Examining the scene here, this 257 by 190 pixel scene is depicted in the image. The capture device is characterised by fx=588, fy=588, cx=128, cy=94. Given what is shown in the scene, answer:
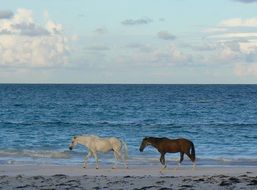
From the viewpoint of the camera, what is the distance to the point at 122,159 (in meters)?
19.6

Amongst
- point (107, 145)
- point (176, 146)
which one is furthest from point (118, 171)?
point (176, 146)

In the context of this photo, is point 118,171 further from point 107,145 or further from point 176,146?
point 176,146

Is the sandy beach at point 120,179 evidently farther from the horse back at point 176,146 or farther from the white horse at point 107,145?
the white horse at point 107,145

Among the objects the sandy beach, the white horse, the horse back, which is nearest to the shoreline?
the sandy beach

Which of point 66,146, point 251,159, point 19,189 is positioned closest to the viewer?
point 19,189

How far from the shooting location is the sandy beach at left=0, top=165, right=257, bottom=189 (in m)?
13.9

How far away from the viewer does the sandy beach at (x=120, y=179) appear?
13867 mm

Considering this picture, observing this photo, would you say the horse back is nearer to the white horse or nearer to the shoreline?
the shoreline

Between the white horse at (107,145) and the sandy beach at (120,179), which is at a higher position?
the white horse at (107,145)

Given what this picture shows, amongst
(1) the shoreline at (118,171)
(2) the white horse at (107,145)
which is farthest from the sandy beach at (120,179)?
(2) the white horse at (107,145)

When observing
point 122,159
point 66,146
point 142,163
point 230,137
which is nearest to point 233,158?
point 142,163

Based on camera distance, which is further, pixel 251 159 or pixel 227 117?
pixel 227 117

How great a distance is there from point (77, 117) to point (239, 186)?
39.5 m

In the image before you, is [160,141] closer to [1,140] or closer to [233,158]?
[233,158]
